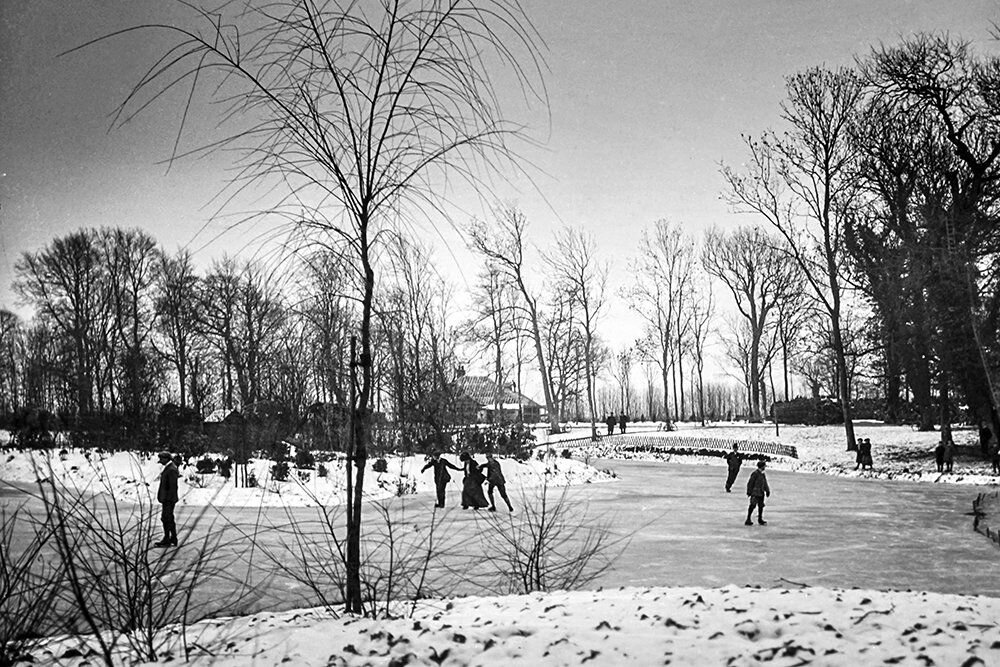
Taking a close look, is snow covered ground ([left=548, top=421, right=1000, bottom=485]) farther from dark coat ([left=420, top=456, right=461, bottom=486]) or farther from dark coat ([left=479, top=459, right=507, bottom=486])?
dark coat ([left=420, top=456, right=461, bottom=486])

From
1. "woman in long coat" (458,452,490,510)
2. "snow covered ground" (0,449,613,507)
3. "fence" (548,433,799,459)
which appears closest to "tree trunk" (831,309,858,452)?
"fence" (548,433,799,459)

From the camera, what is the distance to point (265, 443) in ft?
77.8

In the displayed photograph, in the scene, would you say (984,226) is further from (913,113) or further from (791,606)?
(791,606)

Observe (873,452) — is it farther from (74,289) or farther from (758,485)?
(74,289)

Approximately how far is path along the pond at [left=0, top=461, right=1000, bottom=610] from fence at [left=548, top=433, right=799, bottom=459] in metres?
13.4

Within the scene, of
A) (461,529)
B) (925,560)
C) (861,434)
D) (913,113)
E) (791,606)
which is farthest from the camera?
(861,434)

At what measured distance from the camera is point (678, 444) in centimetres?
4119

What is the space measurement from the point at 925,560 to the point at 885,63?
744 inches

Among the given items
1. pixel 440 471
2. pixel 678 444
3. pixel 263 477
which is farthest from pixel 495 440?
pixel 678 444

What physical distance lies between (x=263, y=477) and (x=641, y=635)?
60.1 ft

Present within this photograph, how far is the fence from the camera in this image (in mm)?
35375

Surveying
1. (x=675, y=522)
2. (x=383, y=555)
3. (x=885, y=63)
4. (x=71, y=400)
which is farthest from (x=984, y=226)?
(x=71, y=400)

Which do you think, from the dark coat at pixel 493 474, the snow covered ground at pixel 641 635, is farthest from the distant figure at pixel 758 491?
the snow covered ground at pixel 641 635

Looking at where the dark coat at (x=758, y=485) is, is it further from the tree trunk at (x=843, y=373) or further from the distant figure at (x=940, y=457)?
the tree trunk at (x=843, y=373)
